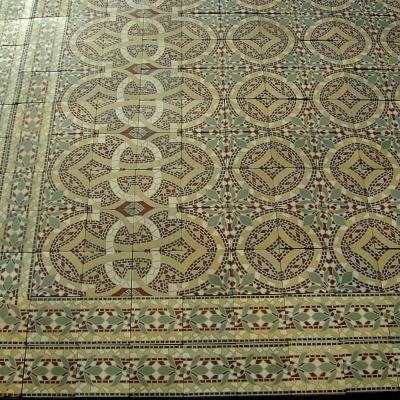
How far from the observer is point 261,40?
6.99 ft

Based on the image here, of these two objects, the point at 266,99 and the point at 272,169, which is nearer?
the point at 272,169

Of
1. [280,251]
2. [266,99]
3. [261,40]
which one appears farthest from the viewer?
[261,40]

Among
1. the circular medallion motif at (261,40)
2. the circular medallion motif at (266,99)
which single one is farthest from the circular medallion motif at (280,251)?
the circular medallion motif at (261,40)

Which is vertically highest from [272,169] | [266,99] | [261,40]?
[261,40]

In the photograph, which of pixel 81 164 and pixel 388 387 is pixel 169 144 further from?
pixel 388 387

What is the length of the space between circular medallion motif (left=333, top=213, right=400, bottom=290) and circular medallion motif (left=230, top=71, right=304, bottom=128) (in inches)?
17.5

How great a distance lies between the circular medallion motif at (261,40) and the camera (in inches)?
82.3

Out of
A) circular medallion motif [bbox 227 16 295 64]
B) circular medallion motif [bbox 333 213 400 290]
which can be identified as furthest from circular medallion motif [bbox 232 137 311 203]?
circular medallion motif [bbox 227 16 295 64]

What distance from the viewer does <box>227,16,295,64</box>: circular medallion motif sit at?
2.09 metres

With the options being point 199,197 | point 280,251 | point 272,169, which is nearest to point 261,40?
point 272,169

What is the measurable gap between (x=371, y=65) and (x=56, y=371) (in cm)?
151

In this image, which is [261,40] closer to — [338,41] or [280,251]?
[338,41]

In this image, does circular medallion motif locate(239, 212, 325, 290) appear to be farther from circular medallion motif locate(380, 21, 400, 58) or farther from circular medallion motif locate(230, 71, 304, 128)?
circular medallion motif locate(380, 21, 400, 58)

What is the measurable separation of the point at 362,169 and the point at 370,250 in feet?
0.96
